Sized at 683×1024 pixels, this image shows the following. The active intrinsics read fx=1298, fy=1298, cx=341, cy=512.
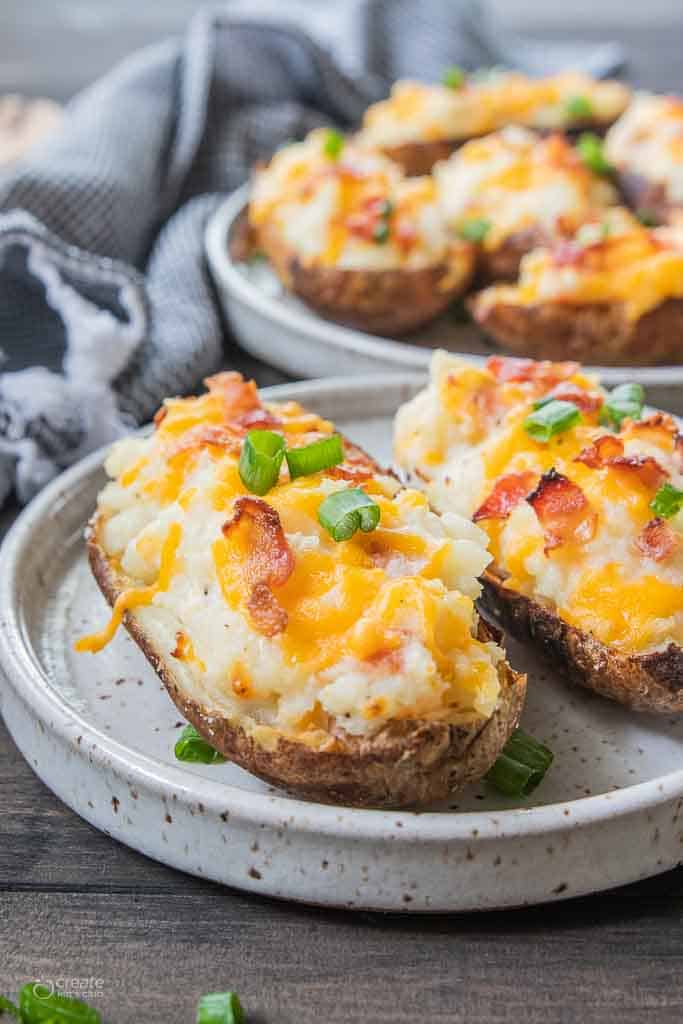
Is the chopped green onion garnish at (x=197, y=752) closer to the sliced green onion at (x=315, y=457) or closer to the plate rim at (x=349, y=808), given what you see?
the plate rim at (x=349, y=808)

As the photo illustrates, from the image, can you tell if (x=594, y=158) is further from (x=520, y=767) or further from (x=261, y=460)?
(x=520, y=767)

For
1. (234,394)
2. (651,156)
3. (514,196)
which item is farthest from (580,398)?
(651,156)

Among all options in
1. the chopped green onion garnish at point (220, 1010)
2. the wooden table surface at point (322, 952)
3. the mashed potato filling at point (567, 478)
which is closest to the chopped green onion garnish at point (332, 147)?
the mashed potato filling at point (567, 478)

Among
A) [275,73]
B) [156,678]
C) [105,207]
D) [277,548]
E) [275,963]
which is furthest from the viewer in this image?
[275,73]

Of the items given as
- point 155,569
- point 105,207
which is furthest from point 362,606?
point 105,207

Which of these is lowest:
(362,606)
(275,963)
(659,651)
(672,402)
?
(672,402)

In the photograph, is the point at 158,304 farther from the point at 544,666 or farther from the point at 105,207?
the point at 544,666

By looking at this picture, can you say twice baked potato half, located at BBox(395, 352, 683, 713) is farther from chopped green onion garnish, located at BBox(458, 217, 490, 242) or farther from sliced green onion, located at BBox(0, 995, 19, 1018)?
chopped green onion garnish, located at BBox(458, 217, 490, 242)
